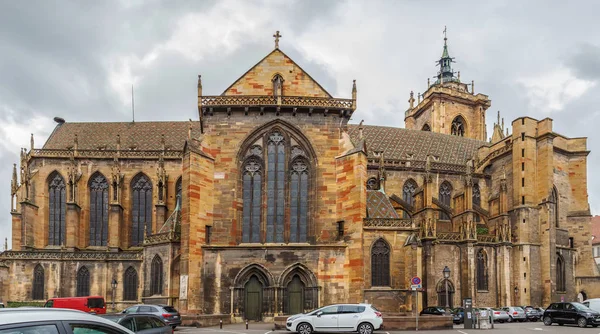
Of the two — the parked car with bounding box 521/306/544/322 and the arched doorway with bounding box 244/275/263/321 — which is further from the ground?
the arched doorway with bounding box 244/275/263/321

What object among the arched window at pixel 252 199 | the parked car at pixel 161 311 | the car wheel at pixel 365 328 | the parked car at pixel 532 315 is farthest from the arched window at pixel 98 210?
the parked car at pixel 532 315

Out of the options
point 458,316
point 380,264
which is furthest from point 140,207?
point 458,316

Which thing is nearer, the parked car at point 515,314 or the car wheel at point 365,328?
the car wheel at point 365,328

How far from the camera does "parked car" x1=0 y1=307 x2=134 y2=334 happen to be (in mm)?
5270

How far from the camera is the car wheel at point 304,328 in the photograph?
23611 mm

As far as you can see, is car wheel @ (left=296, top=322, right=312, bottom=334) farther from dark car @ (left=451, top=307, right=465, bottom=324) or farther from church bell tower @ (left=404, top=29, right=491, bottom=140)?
church bell tower @ (left=404, top=29, right=491, bottom=140)

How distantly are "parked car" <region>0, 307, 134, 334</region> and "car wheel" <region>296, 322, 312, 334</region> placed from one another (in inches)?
716

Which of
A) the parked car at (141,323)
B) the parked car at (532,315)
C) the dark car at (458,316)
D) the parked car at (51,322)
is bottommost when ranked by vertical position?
the parked car at (532,315)

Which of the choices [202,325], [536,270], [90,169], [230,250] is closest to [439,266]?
[536,270]

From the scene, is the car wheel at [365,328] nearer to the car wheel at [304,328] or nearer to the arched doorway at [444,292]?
the car wheel at [304,328]

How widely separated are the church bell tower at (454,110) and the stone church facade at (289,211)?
645 centimetres

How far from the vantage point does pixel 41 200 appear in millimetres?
50219

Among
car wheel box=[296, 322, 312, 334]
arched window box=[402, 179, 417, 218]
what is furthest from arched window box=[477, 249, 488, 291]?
car wheel box=[296, 322, 312, 334]

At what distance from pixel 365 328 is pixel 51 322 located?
62.4ft
